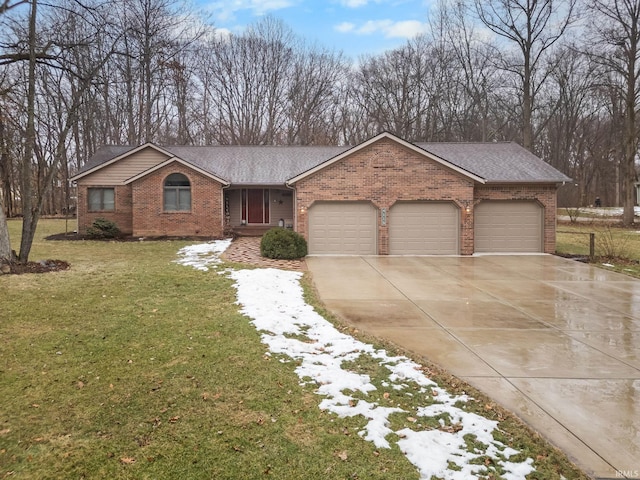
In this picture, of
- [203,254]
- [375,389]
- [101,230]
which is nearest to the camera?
[375,389]

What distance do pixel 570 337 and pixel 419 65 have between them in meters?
32.9

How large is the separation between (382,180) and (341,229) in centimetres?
226

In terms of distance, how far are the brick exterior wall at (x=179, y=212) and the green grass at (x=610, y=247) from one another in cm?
1418

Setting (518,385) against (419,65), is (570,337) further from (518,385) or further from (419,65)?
(419,65)

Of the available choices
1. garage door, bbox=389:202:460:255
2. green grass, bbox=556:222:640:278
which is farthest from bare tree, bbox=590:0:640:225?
garage door, bbox=389:202:460:255

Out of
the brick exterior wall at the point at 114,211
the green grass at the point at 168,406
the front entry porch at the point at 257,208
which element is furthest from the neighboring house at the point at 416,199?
the green grass at the point at 168,406

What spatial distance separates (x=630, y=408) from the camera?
→ 4117 mm

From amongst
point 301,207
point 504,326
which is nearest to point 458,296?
point 504,326

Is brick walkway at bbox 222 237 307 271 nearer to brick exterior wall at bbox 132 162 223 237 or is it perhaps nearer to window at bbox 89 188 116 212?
brick exterior wall at bbox 132 162 223 237

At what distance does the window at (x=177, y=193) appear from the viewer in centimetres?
1931

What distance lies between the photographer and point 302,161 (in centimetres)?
2255

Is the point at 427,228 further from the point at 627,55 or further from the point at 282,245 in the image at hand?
the point at 627,55

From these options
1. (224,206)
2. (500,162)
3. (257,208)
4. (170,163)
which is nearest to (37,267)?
(170,163)

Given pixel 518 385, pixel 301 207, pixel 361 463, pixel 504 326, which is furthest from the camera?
pixel 301 207
